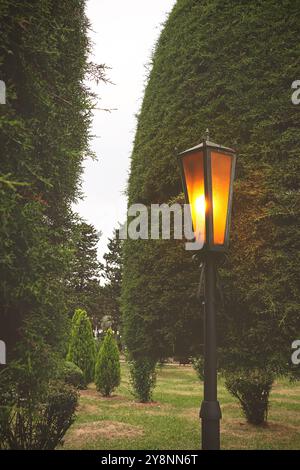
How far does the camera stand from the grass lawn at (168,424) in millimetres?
7527

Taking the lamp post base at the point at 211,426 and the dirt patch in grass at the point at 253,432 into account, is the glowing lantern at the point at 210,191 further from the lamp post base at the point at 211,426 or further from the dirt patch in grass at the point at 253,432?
the dirt patch in grass at the point at 253,432

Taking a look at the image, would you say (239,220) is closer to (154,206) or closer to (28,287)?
(154,206)

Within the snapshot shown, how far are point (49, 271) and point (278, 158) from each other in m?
3.33

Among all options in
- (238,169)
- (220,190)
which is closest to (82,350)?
(238,169)

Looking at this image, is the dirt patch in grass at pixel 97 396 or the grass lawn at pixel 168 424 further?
the dirt patch in grass at pixel 97 396

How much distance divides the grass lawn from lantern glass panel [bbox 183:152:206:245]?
4773 mm

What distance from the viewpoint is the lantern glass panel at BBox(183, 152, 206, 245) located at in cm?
316

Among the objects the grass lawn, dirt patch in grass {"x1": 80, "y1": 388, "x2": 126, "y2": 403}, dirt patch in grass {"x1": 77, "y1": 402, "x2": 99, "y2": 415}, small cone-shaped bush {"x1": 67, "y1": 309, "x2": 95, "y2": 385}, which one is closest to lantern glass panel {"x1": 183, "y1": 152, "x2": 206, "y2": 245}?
the grass lawn

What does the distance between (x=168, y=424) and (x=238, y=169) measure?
6470 millimetres

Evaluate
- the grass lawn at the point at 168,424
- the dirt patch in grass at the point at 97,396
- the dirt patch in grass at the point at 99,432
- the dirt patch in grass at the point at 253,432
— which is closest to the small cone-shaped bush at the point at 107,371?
the dirt patch in grass at the point at 97,396

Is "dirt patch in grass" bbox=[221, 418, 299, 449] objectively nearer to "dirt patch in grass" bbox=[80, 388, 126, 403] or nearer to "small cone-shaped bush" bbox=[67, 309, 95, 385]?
"dirt patch in grass" bbox=[80, 388, 126, 403]

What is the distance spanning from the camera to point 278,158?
18.4 ft

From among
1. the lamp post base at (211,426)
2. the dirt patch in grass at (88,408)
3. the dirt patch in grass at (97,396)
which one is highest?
the lamp post base at (211,426)

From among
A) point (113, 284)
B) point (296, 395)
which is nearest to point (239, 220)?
point (296, 395)
